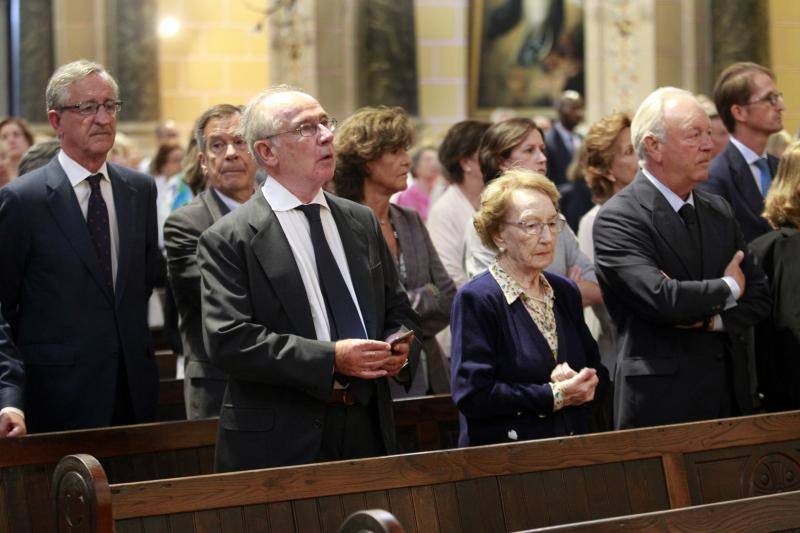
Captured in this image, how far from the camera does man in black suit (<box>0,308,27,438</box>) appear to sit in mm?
4590

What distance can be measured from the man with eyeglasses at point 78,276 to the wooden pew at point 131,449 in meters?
0.38

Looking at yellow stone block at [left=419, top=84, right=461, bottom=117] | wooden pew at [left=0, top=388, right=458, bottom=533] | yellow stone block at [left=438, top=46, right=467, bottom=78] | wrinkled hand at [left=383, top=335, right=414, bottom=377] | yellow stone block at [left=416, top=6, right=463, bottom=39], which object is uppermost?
yellow stone block at [left=416, top=6, right=463, bottom=39]

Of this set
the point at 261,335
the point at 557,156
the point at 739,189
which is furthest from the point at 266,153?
the point at 557,156

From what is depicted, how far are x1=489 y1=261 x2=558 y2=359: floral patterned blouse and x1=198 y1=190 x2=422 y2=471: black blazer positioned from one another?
60 centimetres

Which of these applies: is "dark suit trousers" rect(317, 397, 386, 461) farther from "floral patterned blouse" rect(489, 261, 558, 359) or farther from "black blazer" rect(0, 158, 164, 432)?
"black blazer" rect(0, 158, 164, 432)

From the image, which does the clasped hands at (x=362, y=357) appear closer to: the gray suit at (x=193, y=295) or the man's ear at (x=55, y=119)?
the gray suit at (x=193, y=295)

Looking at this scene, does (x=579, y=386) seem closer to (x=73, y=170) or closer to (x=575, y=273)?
(x=575, y=273)

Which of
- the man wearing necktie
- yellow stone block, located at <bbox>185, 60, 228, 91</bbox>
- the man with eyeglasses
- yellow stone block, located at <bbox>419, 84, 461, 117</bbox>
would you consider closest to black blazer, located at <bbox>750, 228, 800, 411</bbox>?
the man wearing necktie

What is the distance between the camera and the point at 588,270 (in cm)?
601

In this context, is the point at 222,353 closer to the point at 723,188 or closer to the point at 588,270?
the point at 588,270

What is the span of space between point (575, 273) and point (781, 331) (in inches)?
37.0

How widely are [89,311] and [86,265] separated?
16 cm

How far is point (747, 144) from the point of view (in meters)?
6.41

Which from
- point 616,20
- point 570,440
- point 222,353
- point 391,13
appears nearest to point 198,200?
point 222,353
